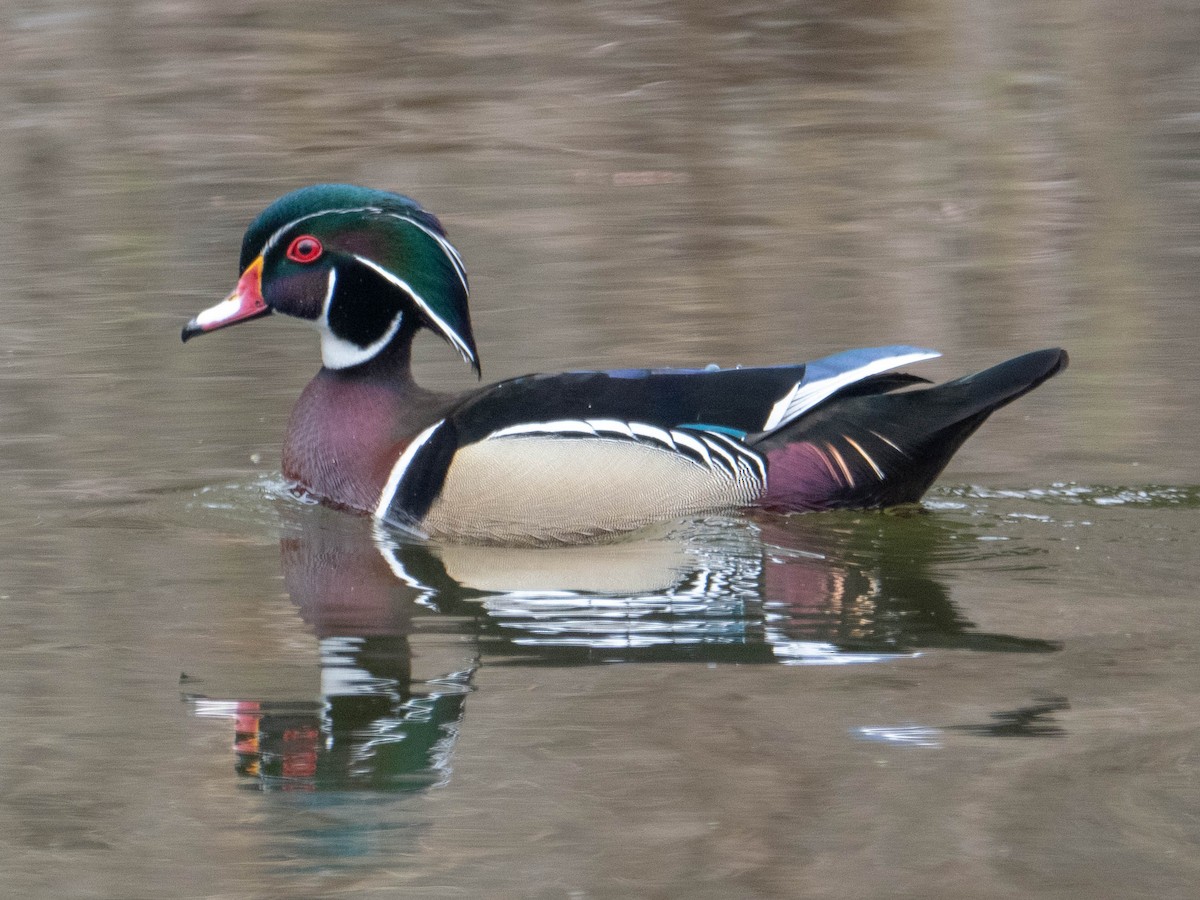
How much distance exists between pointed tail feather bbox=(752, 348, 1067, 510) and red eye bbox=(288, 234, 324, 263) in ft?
5.57

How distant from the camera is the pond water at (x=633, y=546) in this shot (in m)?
3.84

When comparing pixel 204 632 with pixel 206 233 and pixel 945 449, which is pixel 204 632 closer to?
pixel 945 449

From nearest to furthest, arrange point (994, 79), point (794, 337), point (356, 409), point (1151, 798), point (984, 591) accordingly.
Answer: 1. point (1151, 798)
2. point (984, 591)
3. point (356, 409)
4. point (794, 337)
5. point (994, 79)

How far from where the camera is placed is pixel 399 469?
637 cm

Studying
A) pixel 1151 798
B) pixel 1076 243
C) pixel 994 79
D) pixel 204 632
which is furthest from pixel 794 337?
pixel 994 79

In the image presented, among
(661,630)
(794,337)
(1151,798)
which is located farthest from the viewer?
(794,337)

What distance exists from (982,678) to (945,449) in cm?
170

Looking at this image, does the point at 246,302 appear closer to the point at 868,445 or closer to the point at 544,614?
the point at 544,614

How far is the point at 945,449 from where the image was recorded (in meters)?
6.19

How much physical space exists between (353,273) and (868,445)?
6.21 feet

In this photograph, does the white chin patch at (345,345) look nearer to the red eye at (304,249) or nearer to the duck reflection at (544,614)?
the red eye at (304,249)

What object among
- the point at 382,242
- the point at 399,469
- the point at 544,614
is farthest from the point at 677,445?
the point at 382,242

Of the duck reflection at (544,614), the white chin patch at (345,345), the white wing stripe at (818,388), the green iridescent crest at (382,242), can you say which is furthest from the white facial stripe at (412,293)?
the white wing stripe at (818,388)

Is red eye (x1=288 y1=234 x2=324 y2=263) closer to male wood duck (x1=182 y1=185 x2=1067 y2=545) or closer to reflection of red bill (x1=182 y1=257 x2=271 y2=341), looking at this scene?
reflection of red bill (x1=182 y1=257 x2=271 y2=341)
